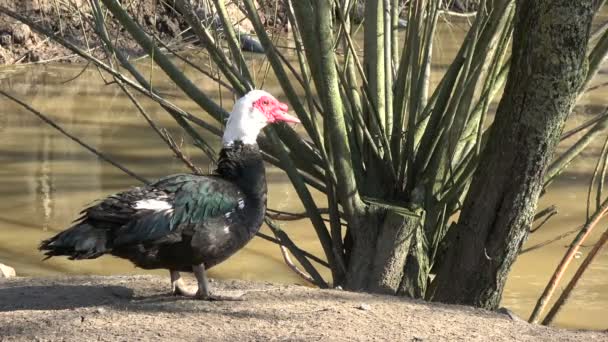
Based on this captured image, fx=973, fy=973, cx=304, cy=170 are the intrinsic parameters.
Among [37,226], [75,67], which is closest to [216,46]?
[37,226]

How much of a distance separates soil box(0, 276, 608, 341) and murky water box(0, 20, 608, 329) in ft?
9.15

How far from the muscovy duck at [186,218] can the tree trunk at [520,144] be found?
1.19 m

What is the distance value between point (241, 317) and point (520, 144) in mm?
1709

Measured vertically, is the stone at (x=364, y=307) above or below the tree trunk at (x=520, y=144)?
below

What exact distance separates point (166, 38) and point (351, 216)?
13066 mm

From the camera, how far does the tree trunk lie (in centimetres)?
482

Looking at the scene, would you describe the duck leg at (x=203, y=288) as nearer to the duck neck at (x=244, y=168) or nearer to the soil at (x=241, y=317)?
the soil at (x=241, y=317)

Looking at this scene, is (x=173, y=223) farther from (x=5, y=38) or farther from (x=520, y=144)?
(x=5, y=38)

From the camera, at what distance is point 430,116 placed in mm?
5832

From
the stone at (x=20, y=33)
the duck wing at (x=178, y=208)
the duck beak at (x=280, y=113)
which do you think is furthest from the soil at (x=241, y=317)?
the stone at (x=20, y=33)

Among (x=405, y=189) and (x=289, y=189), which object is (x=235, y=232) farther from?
(x=289, y=189)

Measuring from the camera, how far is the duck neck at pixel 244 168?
16.0 ft

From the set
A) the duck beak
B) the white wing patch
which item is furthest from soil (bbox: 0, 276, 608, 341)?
the duck beak

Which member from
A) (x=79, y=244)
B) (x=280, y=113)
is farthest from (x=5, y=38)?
(x=79, y=244)
